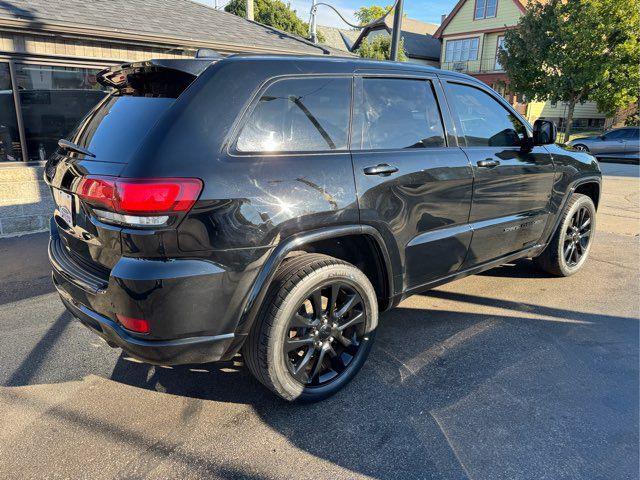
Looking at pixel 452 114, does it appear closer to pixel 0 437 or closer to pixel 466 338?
pixel 466 338

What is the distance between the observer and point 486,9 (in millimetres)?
34094

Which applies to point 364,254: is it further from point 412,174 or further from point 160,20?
point 160,20

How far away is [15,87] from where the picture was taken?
6695 mm

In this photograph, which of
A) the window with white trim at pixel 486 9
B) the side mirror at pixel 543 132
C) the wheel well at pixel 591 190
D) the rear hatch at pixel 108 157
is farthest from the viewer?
the window with white trim at pixel 486 9

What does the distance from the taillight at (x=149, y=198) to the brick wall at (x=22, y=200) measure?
5394mm

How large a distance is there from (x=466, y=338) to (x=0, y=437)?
10.0 feet

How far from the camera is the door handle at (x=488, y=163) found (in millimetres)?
3551

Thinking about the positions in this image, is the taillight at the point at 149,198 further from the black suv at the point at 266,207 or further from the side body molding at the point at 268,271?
the side body molding at the point at 268,271

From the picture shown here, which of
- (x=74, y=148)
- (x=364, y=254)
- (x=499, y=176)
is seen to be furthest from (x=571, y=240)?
(x=74, y=148)

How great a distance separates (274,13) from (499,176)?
39448 mm

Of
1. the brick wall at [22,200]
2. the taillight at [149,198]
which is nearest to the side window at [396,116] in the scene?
the taillight at [149,198]

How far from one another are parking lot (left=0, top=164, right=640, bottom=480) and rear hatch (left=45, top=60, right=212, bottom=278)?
0.92 m

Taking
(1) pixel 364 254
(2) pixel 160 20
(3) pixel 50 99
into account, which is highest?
(2) pixel 160 20

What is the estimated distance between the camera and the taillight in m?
2.14
